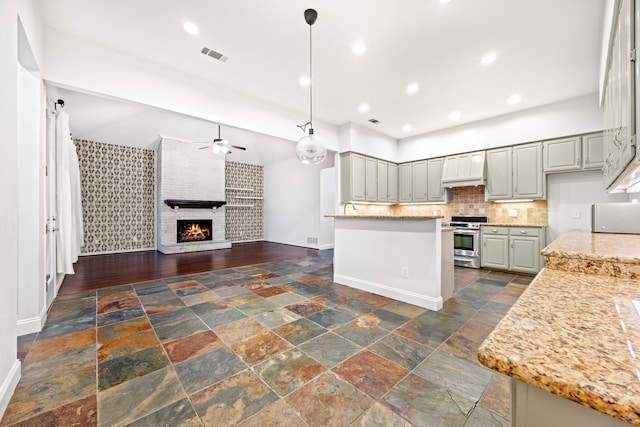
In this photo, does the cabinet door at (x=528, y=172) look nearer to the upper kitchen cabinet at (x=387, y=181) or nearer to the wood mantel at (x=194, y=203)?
the upper kitchen cabinet at (x=387, y=181)

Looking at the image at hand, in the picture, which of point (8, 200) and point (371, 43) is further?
point (371, 43)

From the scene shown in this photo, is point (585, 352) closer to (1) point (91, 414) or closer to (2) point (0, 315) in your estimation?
(1) point (91, 414)

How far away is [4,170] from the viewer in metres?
1.55

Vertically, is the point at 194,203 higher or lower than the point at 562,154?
lower

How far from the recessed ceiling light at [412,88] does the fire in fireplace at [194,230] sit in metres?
6.36

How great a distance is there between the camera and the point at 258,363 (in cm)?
197

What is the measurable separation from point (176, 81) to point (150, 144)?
4.24 meters

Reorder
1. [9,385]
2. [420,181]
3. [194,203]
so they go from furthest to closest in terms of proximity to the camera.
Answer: [194,203] < [420,181] < [9,385]

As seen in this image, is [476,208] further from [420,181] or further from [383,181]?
[383,181]

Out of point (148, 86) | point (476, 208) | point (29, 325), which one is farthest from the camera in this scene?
point (476, 208)

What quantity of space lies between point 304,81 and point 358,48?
1.10 meters

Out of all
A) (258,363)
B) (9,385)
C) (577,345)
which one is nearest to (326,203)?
(258,363)

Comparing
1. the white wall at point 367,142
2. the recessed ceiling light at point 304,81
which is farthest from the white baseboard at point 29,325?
the white wall at point 367,142

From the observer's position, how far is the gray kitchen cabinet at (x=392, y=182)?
6.65 m
